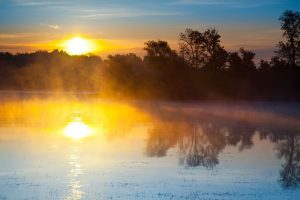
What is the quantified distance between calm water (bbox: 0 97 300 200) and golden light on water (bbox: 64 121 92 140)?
0.05 meters

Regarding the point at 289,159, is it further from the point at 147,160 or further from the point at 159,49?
the point at 159,49

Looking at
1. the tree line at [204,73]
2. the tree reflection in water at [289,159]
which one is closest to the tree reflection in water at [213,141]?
the tree reflection in water at [289,159]

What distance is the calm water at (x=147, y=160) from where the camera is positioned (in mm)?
13867

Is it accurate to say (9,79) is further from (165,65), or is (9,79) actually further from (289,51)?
(289,51)

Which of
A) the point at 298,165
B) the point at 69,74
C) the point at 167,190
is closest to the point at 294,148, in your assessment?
the point at 298,165

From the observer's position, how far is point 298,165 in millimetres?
18625

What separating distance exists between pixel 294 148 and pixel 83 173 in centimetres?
1043

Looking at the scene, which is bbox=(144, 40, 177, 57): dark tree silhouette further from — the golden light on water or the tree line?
the golden light on water

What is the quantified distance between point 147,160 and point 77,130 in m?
10.4

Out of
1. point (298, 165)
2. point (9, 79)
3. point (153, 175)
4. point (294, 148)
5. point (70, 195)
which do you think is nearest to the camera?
point (70, 195)

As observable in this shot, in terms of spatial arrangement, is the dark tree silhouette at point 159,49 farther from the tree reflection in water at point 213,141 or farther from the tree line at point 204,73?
the tree reflection in water at point 213,141

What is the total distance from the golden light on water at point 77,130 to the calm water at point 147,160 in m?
0.05

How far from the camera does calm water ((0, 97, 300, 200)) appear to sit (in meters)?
13.9

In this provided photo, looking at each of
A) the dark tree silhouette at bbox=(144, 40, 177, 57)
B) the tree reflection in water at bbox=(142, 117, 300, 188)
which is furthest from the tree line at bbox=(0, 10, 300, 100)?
the tree reflection in water at bbox=(142, 117, 300, 188)
